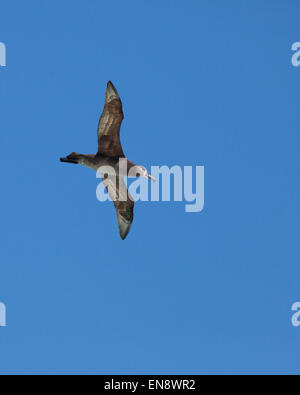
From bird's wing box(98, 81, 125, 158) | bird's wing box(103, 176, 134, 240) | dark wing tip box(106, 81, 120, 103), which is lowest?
bird's wing box(103, 176, 134, 240)

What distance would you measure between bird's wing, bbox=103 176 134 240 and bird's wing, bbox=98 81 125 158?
195 cm

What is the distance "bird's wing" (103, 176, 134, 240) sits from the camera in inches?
1298

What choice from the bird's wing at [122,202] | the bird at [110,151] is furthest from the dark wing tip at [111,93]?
the bird's wing at [122,202]

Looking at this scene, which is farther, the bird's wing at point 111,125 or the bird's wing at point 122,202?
the bird's wing at point 122,202

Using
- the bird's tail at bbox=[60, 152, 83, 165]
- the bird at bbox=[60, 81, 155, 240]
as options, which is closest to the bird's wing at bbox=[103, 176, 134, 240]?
the bird at bbox=[60, 81, 155, 240]

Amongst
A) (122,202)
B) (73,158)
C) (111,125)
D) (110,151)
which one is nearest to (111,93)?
(111,125)

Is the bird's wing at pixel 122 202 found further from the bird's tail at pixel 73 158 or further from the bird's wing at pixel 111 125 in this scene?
the bird's tail at pixel 73 158

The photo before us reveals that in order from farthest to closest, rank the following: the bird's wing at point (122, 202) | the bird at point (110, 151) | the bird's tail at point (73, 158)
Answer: the bird's wing at point (122, 202) → the bird's tail at point (73, 158) → the bird at point (110, 151)

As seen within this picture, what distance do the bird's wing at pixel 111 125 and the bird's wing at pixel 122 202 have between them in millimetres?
1949

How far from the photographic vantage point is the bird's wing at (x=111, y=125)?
3003cm

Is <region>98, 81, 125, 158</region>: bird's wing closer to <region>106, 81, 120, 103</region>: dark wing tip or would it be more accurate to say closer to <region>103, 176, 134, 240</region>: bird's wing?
<region>106, 81, 120, 103</region>: dark wing tip

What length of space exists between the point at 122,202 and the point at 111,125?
407 cm

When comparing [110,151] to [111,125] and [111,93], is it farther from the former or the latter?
[111,93]
